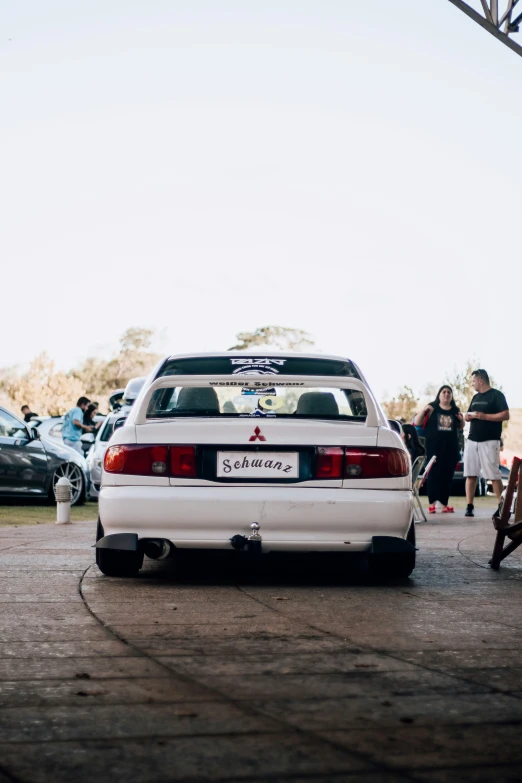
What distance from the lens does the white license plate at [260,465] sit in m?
6.48

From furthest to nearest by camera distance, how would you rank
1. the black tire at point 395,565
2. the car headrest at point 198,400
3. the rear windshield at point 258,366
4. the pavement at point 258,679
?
the car headrest at point 198,400
the rear windshield at point 258,366
the black tire at point 395,565
the pavement at point 258,679

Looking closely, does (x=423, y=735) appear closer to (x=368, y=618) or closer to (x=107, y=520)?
(x=368, y=618)

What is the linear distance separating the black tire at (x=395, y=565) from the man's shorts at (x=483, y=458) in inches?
287

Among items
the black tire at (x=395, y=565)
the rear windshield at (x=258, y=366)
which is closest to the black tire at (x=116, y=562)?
the rear windshield at (x=258, y=366)

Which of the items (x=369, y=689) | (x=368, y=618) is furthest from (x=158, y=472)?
(x=369, y=689)

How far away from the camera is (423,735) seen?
346 cm

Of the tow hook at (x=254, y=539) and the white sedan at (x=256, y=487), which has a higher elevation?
the white sedan at (x=256, y=487)

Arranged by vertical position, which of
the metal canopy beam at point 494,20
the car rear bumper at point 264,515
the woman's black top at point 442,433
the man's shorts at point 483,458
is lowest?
the car rear bumper at point 264,515

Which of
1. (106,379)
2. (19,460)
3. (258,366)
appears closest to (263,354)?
(258,366)

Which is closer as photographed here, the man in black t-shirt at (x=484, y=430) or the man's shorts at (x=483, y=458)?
the man in black t-shirt at (x=484, y=430)

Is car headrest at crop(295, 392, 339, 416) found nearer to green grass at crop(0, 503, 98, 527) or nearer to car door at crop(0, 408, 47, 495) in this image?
green grass at crop(0, 503, 98, 527)

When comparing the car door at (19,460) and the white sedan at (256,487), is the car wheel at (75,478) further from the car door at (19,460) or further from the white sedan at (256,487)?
the white sedan at (256,487)

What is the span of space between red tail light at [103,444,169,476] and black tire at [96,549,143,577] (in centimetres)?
67

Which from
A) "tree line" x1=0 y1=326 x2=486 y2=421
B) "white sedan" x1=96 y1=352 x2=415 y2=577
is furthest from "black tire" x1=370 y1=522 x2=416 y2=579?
"tree line" x1=0 y1=326 x2=486 y2=421
